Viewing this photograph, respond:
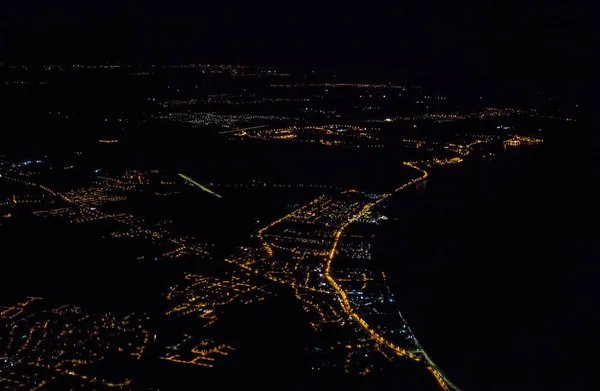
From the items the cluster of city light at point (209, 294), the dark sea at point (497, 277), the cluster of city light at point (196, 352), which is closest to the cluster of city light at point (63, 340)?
the cluster of city light at point (196, 352)

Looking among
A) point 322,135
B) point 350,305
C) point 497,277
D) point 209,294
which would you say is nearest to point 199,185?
point 209,294

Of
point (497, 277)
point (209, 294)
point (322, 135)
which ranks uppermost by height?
point (497, 277)

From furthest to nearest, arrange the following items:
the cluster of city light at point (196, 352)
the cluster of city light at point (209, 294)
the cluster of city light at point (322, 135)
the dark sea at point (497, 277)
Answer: the cluster of city light at point (322, 135)
the cluster of city light at point (209, 294)
the cluster of city light at point (196, 352)
the dark sea at point (497, 277)

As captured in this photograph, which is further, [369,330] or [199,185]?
[199,185]

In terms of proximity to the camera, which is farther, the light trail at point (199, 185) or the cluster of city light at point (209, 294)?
the light trail at point (199, 185)

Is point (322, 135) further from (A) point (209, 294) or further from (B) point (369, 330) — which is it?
(B) point (369, 330)

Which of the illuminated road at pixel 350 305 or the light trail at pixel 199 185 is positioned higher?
the illuminated road at pixel 350 305

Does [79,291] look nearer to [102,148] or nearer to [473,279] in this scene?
[473,279]

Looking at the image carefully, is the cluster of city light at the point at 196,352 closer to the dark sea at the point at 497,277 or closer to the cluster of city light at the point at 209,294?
the cluster of city light at the point at 209,294

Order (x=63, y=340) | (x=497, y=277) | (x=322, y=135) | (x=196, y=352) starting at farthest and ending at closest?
(x=322, y=135), (x=497, y=277), (x=63, y=340), (x=196, y=352)

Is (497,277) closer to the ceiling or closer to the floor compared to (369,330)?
closer to the ceiling

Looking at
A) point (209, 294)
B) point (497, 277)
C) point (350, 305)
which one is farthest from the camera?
point (497, 277)
